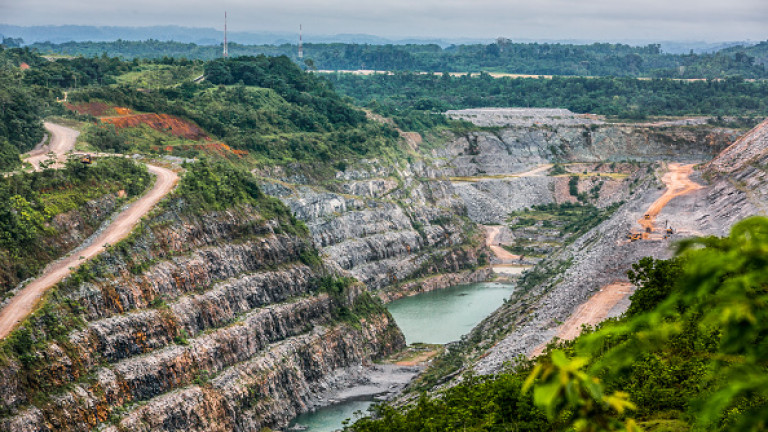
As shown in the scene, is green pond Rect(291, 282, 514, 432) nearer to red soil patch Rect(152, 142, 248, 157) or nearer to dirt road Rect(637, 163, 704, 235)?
dirt road Rect(637, 163, 704, 235)

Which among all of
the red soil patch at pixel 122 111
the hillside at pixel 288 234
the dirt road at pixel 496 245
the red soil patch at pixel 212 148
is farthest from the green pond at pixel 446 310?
the red soil patch at pixel 122 111

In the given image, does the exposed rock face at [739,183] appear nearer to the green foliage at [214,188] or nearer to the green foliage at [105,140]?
the green foliage at [214,188]

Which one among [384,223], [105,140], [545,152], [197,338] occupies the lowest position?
[384,223]

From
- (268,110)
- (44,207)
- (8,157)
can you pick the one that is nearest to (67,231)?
(44,207)

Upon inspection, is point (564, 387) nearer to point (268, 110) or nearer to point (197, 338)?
point (197, 338)

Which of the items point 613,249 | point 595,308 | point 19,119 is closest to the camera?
point 595,308
